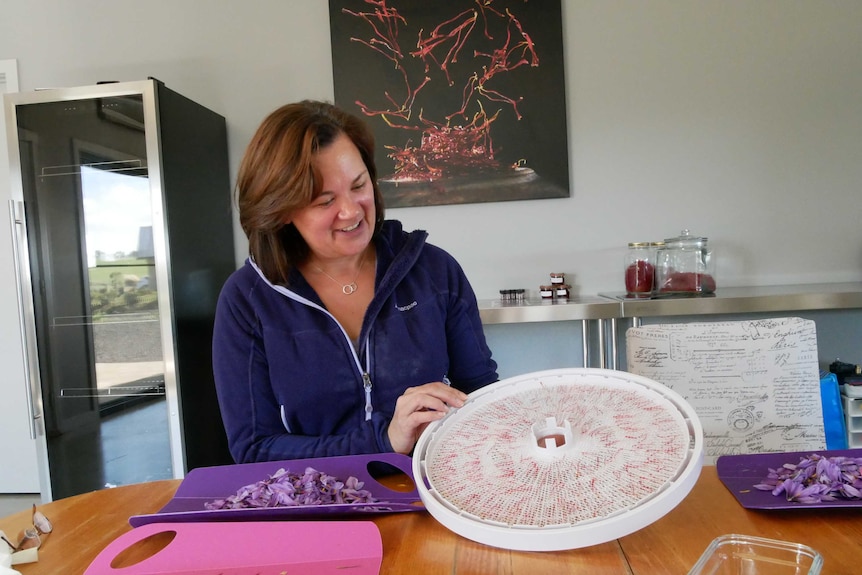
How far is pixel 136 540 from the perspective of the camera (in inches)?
25.5

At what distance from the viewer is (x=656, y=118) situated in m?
2.47

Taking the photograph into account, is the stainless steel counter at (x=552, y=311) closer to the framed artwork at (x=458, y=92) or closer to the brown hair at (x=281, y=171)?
the framed artwork at (x=458, y=92)

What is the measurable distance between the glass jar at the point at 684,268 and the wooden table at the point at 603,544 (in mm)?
1597

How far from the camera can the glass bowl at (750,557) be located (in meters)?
0.49

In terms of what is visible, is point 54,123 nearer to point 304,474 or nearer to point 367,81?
point 367,81

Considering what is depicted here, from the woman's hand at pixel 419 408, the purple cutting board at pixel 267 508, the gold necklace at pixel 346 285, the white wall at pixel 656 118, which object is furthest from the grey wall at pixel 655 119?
the purple cutting board at pixel 267 508

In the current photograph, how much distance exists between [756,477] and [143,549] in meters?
0.76

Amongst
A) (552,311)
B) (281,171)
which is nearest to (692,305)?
(552,311)

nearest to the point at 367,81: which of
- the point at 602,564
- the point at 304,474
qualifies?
the point at 304,474

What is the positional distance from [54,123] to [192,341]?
0.98 m

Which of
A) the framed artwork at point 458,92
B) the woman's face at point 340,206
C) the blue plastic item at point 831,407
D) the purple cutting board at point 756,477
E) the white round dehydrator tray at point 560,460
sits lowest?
the blue plastic item at point 831,407

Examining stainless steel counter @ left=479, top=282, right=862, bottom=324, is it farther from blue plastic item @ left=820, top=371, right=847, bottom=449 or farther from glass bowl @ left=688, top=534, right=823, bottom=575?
glass bowl @ left=688, top=534, right=823, bottom=575

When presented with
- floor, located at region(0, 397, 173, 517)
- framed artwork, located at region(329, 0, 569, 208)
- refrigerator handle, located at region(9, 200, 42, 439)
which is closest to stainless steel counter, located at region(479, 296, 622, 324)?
framed artwork, located at region(329, 0, 569, 208)

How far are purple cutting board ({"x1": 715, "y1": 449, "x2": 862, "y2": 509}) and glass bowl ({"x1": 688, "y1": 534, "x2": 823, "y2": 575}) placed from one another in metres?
0.18
